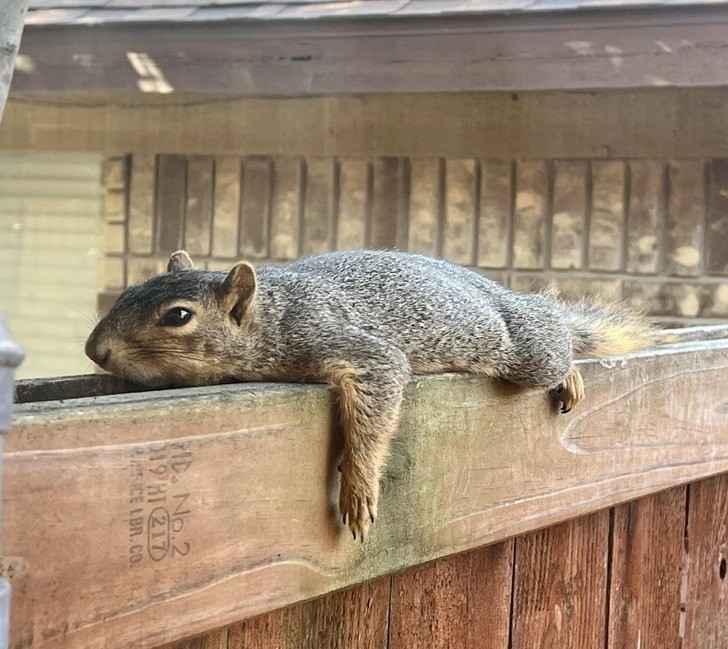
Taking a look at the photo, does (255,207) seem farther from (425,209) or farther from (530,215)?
(530,215)

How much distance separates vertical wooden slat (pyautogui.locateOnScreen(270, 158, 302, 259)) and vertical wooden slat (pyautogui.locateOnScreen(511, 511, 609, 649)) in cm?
247

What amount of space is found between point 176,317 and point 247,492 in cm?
42

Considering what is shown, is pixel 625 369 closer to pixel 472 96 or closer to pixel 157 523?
pixel 157 523

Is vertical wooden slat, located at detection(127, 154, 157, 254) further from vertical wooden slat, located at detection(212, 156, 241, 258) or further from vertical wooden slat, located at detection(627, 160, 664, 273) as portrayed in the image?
vertical wooden slat, located at detection(627, 160, 664, 273)

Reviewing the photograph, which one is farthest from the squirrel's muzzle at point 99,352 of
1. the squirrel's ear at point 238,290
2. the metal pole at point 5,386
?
the metal pole at point 5,386

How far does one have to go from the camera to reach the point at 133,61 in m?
3.50

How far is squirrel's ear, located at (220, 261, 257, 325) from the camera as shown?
134cm

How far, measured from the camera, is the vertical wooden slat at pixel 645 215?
11.5 ft

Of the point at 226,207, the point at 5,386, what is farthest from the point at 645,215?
the point at 5,386

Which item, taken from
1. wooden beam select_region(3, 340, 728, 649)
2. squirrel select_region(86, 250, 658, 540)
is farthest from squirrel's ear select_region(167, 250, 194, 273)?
wooden beam select_region(3, 340, 728, 649)

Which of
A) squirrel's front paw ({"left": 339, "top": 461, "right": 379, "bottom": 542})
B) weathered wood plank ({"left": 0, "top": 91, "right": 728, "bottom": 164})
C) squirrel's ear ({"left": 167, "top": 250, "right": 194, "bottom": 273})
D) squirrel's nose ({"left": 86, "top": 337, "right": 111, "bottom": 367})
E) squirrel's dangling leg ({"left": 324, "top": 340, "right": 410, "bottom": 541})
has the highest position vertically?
weathered wood plank ({"left": 0, "top": 91, "right": 728, "bottom": 164})

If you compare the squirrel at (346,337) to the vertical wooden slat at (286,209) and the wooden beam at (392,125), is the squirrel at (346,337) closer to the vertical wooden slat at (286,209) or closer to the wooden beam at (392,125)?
the wooden beam at (392,125)

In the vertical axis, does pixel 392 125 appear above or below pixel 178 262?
above

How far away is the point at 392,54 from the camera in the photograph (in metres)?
3.23
